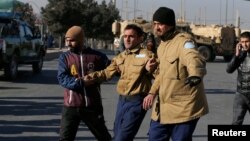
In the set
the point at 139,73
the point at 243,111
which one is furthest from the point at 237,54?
the point at 139,73

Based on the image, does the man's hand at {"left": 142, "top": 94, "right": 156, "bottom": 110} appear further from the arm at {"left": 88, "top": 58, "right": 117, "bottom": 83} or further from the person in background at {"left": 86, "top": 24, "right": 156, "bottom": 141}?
the arm at {"left": 88, "top": 58, "right": 117, "bottom": 83}

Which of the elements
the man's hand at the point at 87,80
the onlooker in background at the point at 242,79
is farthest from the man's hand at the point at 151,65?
the onlooker in background at the point at 242,79

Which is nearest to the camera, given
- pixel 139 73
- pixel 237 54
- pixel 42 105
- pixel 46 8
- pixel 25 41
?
pixel 139 73

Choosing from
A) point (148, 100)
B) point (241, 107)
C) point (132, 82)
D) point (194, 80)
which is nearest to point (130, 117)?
point (132, 82)

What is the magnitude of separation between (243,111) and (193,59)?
2.87 metres

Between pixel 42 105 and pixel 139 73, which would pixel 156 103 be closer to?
pixel 139 73

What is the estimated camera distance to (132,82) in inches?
249

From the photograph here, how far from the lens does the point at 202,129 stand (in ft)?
32.9

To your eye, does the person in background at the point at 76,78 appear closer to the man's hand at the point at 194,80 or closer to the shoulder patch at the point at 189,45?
the shoulder patch at the point at 189,45

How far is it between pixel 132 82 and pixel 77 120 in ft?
2.43

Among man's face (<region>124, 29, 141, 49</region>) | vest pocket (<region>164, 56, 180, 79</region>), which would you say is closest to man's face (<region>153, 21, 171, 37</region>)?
vest pocket (<region>164, 56, 180, 79</region>)

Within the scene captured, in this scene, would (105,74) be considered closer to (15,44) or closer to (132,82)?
(132,82)

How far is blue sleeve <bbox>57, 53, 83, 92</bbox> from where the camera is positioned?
20.9 ft

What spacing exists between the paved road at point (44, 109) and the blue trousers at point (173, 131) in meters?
3.26
